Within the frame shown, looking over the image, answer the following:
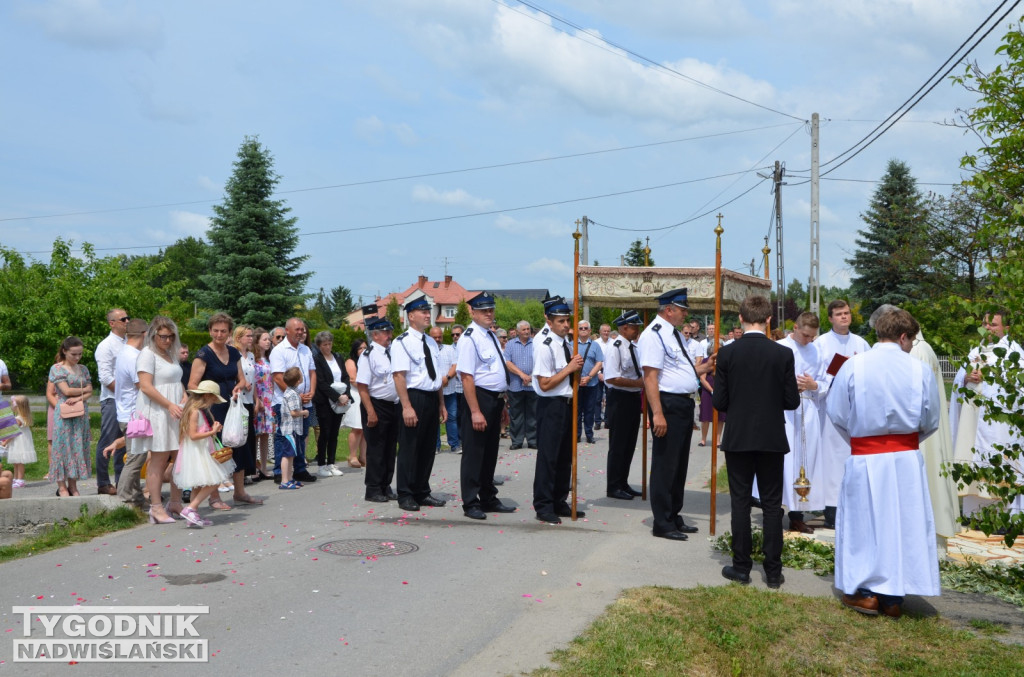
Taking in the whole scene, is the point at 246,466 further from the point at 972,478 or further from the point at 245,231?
the point at 245,231

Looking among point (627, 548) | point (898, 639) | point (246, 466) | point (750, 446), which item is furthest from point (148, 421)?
point (898, 639)

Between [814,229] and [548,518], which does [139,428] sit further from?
[814,229]

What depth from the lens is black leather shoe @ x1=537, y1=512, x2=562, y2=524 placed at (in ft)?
30.4

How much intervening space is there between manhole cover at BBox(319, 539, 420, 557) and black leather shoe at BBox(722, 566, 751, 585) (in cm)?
259

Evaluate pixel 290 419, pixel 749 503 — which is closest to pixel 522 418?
pixel 290 419

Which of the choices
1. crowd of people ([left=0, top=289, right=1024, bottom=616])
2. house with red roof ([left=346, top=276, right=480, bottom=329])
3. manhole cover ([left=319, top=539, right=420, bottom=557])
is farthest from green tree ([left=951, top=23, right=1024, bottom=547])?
house with red roof ([left=346, top=276, right=480, bottom=329])

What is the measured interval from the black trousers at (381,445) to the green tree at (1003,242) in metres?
6.13

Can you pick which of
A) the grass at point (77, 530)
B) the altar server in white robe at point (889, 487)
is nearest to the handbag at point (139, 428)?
the grass at point (77, 530)

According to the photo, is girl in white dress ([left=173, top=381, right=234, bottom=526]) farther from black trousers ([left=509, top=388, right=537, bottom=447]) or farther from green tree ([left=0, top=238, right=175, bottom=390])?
green tree ([left=0, top=238, right=175, bottom=390])

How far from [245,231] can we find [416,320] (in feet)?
114

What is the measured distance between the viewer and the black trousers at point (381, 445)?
10500 mm

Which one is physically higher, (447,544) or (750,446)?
(750,446)

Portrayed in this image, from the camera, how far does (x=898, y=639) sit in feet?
18.6

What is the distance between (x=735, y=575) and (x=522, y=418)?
951 cm
